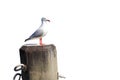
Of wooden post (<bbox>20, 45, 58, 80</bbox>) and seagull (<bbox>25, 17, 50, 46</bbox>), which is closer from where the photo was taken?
wooden post (<bbox>20, 45, 58, 80</bbox>)

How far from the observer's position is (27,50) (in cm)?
205

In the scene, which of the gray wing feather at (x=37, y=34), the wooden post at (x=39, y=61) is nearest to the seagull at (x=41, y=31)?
the gray wing feather at (x=37, y=34)

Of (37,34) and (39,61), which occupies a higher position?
(37,34)

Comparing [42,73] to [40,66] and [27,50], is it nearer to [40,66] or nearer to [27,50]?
[40,66]

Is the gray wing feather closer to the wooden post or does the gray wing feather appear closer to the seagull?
the seagull

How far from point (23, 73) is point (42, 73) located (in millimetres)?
210

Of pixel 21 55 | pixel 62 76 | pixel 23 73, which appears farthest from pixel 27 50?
pixel 62 76

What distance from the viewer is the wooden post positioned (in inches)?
79.3

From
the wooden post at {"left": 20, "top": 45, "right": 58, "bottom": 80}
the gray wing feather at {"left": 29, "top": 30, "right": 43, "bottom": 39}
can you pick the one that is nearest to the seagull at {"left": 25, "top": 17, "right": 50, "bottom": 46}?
the gray wing feather at {"left": 29, "top": 30, "right": 43, "bottom": 39}

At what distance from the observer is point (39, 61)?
Result: 2.01 meters

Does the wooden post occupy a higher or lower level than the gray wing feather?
lower

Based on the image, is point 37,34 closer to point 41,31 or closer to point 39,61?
point 41,31

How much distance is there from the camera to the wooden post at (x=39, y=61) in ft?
6.61

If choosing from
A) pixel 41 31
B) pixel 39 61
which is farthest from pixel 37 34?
pixel 39 61
